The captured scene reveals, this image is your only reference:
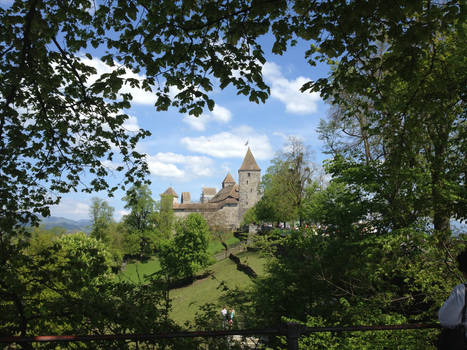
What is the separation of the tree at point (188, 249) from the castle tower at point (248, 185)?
24.0 m

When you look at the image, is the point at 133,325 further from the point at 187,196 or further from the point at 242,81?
the point at 187,196

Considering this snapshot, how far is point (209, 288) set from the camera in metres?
31.5

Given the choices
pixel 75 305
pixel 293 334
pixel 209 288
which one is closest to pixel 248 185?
pixel 209 288

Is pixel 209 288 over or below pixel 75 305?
below

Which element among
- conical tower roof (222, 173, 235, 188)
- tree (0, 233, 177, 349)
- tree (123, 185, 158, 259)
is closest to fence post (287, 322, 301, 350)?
tree (0, 233, 177, 349)

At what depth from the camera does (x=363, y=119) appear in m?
15.3

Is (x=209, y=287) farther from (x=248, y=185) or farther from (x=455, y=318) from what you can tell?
(x=248, y=185)

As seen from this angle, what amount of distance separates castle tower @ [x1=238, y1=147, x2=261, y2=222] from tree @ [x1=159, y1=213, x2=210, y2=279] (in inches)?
945

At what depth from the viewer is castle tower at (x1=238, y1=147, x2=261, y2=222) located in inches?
2547

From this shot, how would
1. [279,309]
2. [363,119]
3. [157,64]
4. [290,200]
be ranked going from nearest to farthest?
[157,64] → [279,309] → [363,119] → [290,200]

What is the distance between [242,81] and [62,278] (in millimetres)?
4217

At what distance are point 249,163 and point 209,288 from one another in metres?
38.9

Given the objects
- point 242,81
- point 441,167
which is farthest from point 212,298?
point 242,81

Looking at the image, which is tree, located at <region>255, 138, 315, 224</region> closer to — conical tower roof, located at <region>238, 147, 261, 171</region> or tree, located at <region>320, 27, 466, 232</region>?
tree, located at <region>320, 27, 466, 232</region>
